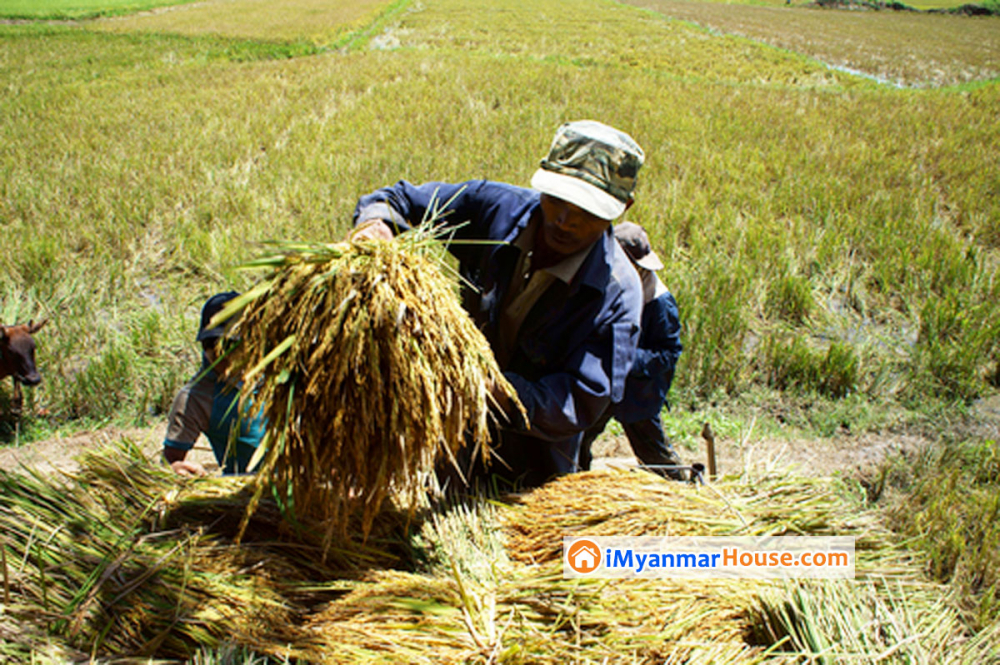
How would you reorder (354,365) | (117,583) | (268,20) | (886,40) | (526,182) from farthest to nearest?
(886,40), (268,20), (526,182), (117,583), (354,365)

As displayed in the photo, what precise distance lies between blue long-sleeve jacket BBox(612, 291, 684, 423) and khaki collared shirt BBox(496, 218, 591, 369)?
59 cm

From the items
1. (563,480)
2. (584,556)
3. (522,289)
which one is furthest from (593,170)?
(584,556)

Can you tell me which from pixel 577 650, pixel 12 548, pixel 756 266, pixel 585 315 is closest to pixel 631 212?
pixel 756 266

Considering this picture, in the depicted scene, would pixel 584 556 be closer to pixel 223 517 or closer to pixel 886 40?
pixel 223 517

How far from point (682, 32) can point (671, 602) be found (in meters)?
25.7

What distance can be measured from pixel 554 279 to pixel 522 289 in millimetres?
158

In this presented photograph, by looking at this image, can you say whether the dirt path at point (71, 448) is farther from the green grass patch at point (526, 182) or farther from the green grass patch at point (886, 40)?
the green grass patch at point (886, 40)

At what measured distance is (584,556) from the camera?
4.84ft

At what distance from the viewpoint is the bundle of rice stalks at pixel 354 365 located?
3.75 feet

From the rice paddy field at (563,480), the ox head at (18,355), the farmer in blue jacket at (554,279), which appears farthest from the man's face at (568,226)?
the ox head at (18,355)

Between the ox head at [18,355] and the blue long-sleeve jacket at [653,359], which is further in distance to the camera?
the ox head at [18,355]

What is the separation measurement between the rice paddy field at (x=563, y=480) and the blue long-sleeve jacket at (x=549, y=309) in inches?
10.7

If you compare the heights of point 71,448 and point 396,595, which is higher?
point 396,595

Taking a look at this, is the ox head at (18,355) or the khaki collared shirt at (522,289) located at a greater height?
the khaki collared shirt at (522,289)
